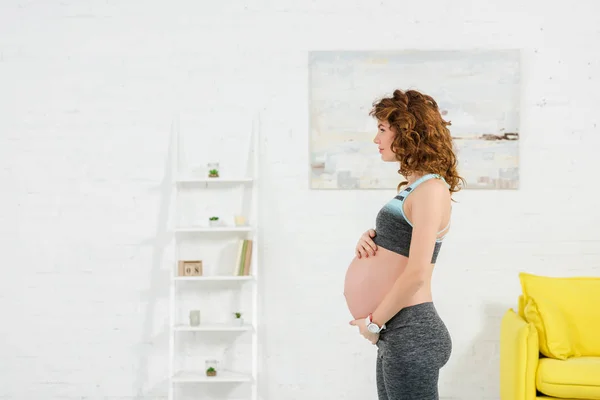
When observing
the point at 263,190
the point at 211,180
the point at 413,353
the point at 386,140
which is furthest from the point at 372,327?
the point at 263,190

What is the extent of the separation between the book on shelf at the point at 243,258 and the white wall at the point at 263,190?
0.20 m

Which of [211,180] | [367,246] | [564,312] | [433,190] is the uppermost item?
[211,180]

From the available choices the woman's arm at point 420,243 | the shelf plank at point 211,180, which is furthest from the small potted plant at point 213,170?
the woman's arm at point 420,243

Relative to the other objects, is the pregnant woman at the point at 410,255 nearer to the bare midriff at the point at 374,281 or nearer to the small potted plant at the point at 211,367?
the bare midriff at the point at 374,281

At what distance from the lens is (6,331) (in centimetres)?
396

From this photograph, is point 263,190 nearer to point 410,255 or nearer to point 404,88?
point 404,88

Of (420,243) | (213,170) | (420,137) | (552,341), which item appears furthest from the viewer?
(213,170)

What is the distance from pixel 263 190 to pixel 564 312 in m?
1.63

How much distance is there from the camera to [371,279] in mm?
2137

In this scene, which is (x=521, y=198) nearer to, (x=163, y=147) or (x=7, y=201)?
(x=163, y=147)

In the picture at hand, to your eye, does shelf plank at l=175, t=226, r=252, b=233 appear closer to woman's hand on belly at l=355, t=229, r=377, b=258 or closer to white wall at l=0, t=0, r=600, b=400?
white wall at l=0, t=0, r=600, b=400

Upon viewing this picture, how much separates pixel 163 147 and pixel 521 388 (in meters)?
2.16

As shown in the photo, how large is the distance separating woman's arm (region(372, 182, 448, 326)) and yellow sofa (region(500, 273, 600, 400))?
1511mm

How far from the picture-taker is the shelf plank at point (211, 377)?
3.68 m
